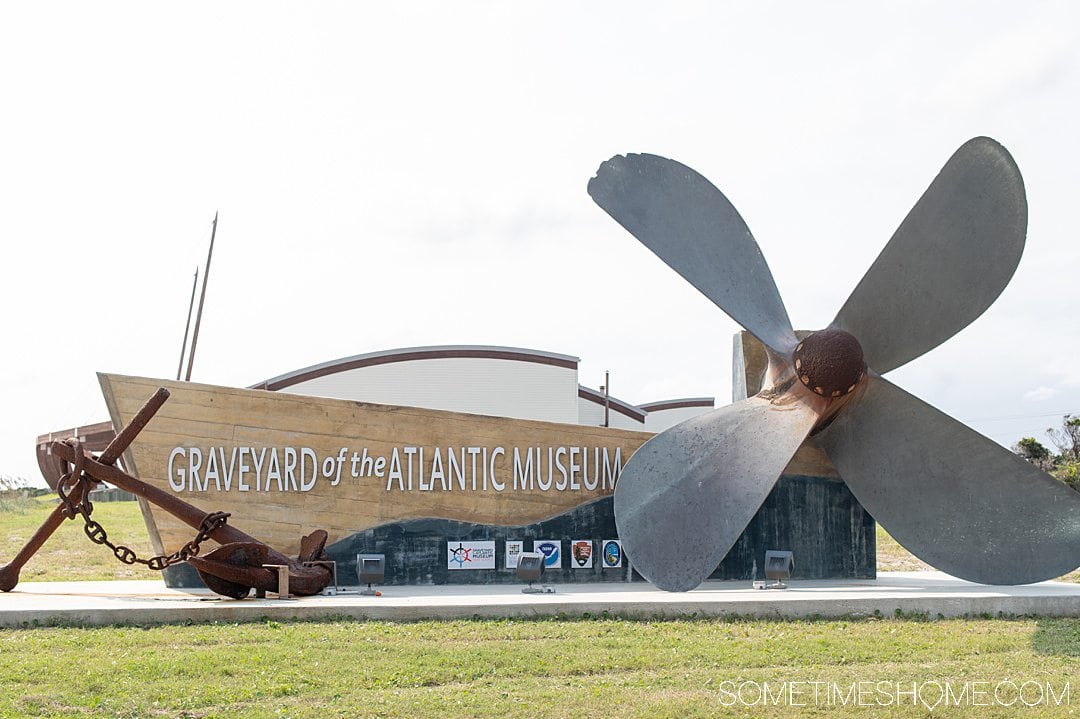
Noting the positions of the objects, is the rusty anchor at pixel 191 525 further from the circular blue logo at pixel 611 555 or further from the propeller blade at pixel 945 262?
the propeller blade at pixel 945 262

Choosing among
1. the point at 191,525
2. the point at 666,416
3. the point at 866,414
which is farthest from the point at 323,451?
the point at 666,416

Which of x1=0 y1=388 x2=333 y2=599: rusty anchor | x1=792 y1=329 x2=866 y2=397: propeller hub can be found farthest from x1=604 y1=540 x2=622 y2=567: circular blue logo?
→ x1=0 y1=388 x2=333 y2=599: rusty anchor

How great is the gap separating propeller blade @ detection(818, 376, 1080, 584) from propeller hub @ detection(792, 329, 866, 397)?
1.44 ft

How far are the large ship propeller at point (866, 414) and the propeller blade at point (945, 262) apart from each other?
12 mm

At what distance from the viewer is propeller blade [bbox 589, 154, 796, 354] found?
10797 mm

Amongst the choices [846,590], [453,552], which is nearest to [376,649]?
[453,552]

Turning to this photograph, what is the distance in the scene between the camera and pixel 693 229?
35.8 ft

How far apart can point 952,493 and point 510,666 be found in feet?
16.6

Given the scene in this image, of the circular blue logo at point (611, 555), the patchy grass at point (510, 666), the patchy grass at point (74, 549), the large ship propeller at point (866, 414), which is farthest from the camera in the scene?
the patchy grass at point (74, 549)

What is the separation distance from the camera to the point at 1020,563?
986 cm

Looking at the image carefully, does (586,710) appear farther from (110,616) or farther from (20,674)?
(110,616)

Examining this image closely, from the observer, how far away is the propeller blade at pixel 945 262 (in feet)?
32.2

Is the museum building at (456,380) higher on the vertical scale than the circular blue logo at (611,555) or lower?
higher

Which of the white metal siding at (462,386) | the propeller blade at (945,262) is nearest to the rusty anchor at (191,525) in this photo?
the propeller blade at (945,262)
